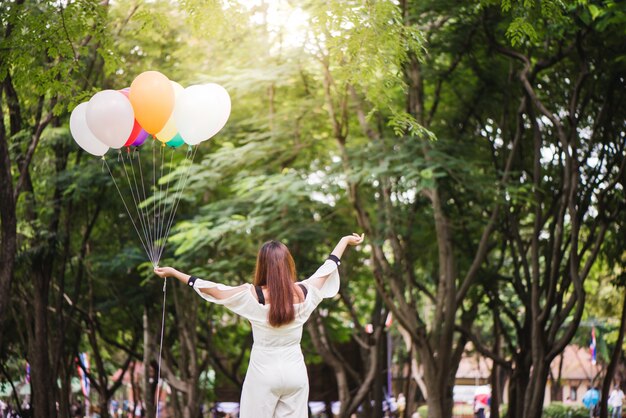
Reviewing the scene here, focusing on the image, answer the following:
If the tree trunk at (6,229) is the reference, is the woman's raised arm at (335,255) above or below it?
below

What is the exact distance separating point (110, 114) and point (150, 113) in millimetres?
361

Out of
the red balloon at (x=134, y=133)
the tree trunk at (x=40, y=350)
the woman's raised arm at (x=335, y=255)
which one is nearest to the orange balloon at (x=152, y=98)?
the red balloon at (x=134, y=133)

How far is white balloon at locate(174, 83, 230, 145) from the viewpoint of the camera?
322 inches

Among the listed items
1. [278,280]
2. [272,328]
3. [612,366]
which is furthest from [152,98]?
[612,366]

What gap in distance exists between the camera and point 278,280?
5250 mm

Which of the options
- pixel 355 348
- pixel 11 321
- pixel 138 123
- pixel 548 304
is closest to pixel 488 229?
pixel 548 304

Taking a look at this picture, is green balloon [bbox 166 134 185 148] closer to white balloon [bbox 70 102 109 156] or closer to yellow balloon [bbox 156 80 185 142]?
yellow balloon [bbox 156 80 185 142]

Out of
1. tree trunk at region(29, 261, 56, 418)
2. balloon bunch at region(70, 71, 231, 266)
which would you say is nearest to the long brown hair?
balloon bunch at region(70, 71, 231, 266)

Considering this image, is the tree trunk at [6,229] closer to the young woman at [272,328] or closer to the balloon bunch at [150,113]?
the balloon bunch at [150,113]

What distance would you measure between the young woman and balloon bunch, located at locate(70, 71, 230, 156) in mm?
3038

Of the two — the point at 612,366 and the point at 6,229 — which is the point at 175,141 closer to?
the point at 6,229

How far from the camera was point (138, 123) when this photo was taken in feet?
27.5

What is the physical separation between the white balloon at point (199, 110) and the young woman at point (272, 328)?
124 inches

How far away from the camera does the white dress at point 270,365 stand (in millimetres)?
5207
